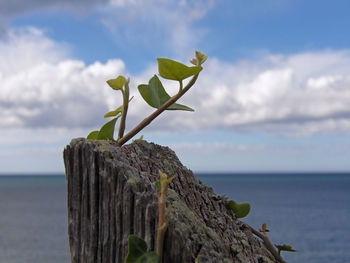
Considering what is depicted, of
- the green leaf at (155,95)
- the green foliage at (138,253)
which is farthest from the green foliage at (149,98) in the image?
the green foliage at (138,253)

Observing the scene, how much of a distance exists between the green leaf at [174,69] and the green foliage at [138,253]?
414 mm

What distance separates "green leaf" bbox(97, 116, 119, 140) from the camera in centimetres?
97

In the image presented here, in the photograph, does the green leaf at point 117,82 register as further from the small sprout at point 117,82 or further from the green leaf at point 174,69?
the green leaf at point 174,69

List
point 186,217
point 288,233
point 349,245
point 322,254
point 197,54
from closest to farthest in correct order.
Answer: point 186,217
point 197,54
point 322,254
point 349,245
point 288,233

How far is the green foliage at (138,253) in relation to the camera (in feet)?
2.34

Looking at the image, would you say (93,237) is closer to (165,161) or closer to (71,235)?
(71,235)

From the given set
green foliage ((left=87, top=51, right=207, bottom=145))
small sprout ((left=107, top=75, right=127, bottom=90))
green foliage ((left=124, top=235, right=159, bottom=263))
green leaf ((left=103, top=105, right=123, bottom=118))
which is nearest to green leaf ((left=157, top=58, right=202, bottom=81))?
green foliage ((left=87, top=51, right=207, bottom=145))

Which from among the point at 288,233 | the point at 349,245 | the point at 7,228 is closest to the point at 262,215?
the point at 288,233

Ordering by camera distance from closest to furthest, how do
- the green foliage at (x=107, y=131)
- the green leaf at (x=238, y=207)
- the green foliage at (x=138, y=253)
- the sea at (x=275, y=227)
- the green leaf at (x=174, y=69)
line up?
the green foliage at (x=138, y=253)
the green leaf at (x=174, y=69)
the green foliage at (x=107, y=131)
the green leaf at (x=238, y=207)
the sea at (x=275, y=227)

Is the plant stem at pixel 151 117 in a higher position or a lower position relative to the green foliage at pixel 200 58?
lower

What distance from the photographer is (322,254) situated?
36.7 meters

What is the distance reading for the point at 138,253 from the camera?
0.72 metres

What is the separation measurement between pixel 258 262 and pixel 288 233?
165 feet

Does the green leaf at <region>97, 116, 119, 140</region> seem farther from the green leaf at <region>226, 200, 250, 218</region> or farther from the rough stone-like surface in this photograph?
the green leaf at <region>226, 200, 250, 218</region>
